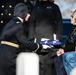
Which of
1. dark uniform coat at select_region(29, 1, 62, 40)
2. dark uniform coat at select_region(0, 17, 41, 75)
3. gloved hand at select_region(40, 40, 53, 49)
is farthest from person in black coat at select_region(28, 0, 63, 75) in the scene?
dark uniform coat at select_region(0, 17, 41, 75)

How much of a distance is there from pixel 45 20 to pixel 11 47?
1.71m

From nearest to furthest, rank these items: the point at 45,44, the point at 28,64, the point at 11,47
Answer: the point at 28,64, the point at 11,47, the point at 45,44

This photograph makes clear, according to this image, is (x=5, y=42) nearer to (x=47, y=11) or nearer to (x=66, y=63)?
(x=66, y=63)

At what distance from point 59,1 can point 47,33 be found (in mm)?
2058

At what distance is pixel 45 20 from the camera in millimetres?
8227

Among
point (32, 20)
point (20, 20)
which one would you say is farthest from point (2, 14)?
point (20, 20)

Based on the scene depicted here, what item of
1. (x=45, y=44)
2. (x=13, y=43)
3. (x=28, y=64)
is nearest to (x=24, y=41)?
(x=13, y=43)

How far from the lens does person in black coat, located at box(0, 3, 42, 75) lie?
6.54m

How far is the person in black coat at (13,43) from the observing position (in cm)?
654

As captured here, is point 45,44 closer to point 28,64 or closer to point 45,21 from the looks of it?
point 45,21

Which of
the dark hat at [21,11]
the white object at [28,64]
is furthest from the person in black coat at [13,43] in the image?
the white object at [28,64]

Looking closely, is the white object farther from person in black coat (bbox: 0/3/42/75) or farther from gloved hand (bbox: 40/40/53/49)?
gloved hand (bbox: 40/40/53/49)

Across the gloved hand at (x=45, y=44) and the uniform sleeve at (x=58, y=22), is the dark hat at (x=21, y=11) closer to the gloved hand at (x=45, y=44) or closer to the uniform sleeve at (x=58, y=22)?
the gloved hand at (x=45, y=44)

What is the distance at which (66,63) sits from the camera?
19.7ft
